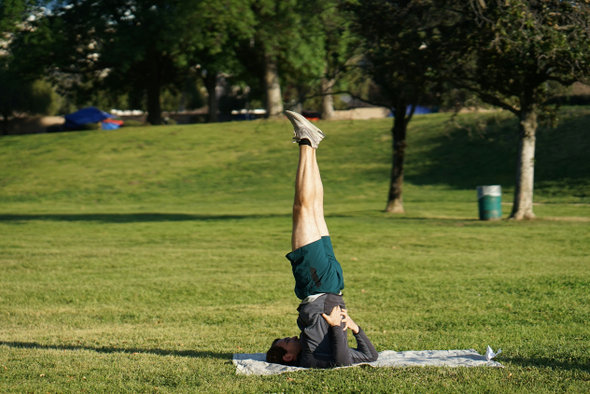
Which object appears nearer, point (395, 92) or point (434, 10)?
point (434, 10)

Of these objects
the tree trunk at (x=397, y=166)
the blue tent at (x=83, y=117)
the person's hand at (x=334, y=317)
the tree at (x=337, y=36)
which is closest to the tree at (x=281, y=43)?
the tree at (x=337, y=36)

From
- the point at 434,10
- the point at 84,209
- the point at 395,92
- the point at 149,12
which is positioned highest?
the point at 149,12

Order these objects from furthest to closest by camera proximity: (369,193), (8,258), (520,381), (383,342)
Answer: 1. (369,193)
2. (8,258)
3. (383,342)
4. (520,381)

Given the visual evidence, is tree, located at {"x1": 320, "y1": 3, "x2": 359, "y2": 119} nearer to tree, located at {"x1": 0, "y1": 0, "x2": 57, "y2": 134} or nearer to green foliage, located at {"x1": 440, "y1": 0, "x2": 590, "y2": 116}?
green foliage, located at {"x1": 440, "y1": 0, "x2": 590, "y2": 116}

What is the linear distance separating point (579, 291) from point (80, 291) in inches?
318

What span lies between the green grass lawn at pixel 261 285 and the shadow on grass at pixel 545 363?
1.3 inches

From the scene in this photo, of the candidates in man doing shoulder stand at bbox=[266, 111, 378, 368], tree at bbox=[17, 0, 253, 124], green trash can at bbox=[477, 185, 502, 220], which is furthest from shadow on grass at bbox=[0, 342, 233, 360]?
tree at bbox=[17, 0, 253, 124]

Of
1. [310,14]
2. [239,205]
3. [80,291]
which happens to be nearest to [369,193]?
[239,205]

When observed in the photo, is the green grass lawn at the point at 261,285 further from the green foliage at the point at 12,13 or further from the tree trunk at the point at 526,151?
the green foliage at the point at 12,13

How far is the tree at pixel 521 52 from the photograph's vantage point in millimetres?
15742

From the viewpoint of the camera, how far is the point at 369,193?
1297 inches

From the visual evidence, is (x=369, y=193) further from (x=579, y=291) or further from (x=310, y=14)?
(x=579, y=291)

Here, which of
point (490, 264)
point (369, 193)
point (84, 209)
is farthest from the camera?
point (369, 193)


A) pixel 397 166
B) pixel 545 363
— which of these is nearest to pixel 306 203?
pixel 545 363
